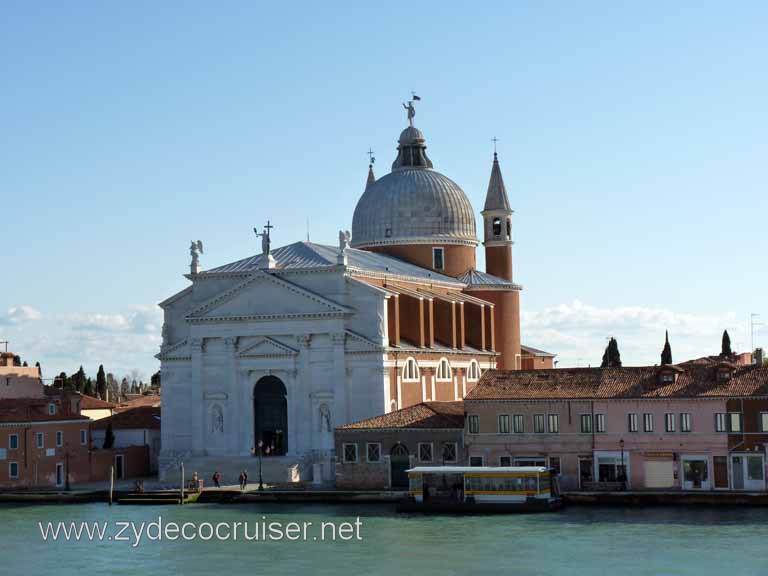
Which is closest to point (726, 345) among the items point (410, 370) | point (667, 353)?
point (667, 353)

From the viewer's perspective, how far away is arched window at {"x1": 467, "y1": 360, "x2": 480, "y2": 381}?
201ft

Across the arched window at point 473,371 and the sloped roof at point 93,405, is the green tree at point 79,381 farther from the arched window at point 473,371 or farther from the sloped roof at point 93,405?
the arched window at point 473,371

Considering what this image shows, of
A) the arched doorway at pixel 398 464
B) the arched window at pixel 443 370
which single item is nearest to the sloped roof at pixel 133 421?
the arched window at pixel 443 370

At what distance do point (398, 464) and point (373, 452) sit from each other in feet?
3.01

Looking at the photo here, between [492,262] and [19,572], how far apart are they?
116 ft

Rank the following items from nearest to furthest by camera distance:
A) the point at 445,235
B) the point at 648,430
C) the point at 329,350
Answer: the point at 648,430, the point at 329,350, the point at 445,235

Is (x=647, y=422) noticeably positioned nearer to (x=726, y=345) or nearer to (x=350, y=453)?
(x=350, y=453)

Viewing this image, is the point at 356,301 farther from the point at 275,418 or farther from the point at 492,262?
the point at 492,262

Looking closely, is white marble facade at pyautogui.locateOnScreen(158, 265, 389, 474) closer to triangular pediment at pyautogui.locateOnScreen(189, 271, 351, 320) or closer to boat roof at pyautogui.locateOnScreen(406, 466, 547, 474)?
triangular pediment at pyautogui.locateOnScreen(189, 271, 351, 320)

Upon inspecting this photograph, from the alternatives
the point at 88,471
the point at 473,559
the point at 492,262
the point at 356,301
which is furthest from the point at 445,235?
the point at 473,559

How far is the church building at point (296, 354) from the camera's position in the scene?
178 ft

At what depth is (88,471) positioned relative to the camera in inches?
2184

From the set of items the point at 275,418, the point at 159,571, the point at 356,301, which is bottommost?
the point at 159,571

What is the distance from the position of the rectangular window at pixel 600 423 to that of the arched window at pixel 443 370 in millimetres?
11782
